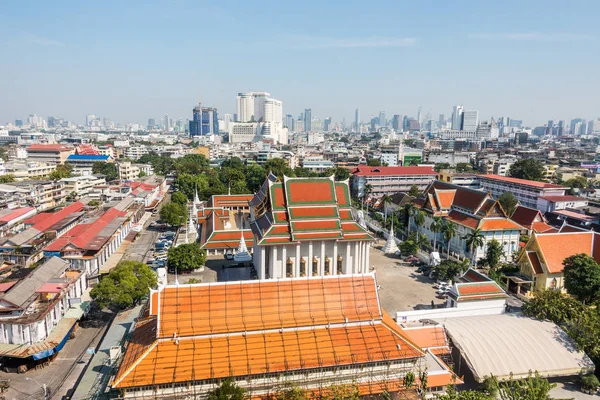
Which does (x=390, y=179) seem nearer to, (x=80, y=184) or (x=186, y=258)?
(x=186, y=258)

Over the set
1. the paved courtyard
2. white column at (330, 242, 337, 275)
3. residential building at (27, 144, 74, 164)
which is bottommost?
the paved courtyard

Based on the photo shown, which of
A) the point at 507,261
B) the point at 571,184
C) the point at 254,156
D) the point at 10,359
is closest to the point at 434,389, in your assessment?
the point at 10,359

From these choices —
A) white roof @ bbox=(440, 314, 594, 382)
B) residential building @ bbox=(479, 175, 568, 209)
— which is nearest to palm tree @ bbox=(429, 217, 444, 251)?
white roof @ bbox=(440, 314, 594, 382)

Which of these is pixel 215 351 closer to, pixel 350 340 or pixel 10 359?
pixel 350 340

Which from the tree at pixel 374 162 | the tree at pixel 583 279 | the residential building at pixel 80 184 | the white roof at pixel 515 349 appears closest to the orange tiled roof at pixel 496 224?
the tree at pixel 583 279

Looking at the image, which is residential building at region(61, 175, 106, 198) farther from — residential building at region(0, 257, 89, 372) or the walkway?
the walkway

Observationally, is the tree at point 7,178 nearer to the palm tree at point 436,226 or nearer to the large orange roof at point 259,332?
the large orange roof at point 259,332

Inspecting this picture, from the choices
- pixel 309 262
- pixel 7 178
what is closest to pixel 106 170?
pixel 7 178
